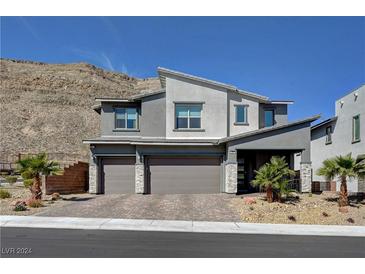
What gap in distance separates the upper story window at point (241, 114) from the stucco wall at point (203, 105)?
1.13 meters

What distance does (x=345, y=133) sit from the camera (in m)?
22.4

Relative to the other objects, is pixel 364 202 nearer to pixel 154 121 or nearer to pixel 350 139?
pixel 350 139

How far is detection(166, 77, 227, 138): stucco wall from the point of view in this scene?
22.2 meters

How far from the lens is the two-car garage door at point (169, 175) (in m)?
21.6

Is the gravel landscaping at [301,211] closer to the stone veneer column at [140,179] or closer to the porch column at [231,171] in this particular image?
the porch column at [231,171]

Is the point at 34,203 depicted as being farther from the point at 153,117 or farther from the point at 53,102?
the point at 53,102

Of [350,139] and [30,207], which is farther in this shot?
[350,139]

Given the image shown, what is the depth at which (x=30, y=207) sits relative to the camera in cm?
1577

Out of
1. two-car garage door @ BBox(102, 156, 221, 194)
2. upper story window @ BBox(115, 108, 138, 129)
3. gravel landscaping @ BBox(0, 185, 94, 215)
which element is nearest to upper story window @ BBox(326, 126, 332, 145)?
two-car garage door @ BBox(102, 156, 221, 194)

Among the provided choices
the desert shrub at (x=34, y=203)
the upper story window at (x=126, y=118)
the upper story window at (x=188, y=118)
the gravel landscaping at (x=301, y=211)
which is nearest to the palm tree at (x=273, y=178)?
the gravel landscaping at (x=301, y=211)

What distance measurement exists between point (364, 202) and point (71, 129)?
40665 mm

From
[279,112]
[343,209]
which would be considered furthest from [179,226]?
[279,112]

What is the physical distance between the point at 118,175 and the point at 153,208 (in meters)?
6.60

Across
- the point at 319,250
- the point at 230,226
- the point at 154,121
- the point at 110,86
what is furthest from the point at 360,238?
the point at 110,86
